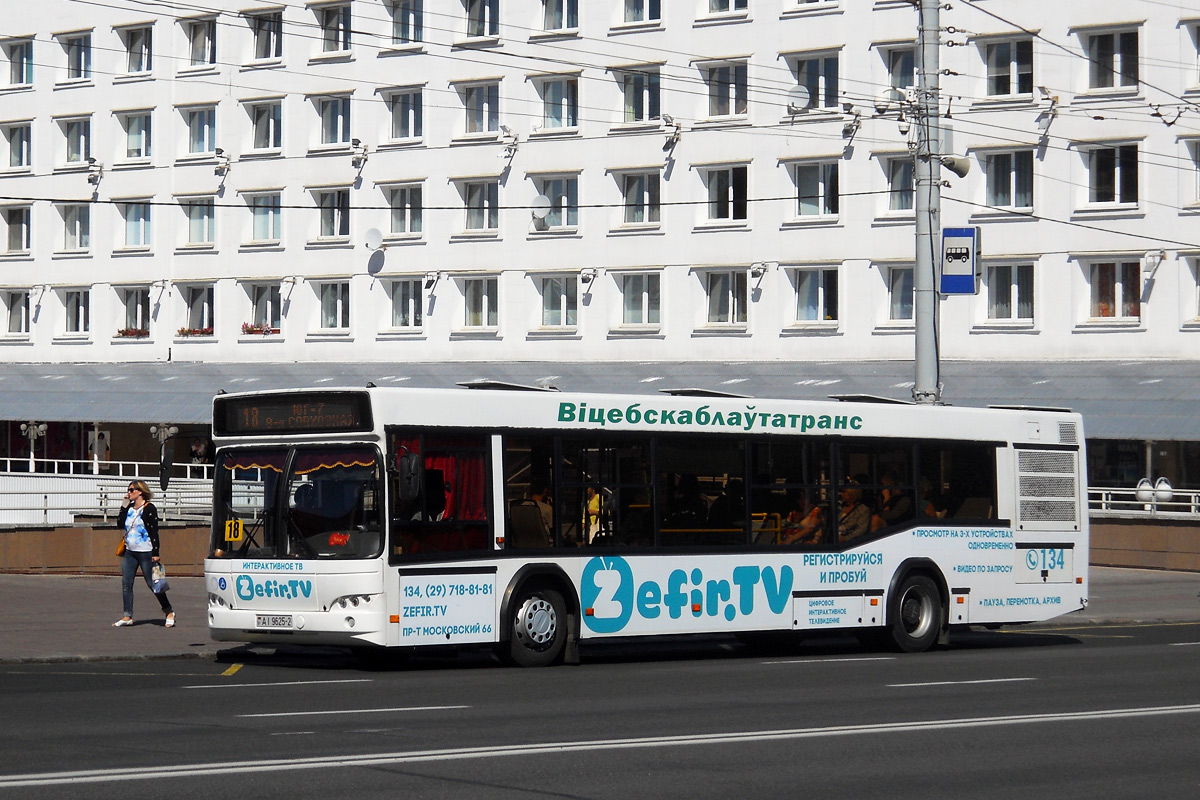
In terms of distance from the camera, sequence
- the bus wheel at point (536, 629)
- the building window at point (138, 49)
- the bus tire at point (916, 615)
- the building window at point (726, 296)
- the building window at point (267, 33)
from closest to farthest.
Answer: the bus wheel at point (536, 629), the bus tire at point (916, 615), the building window at point (726, 296), the building window at point (267, 33), the building window at point (138, 49)

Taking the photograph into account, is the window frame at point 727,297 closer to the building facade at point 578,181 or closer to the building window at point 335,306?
the building facade at point 578,181

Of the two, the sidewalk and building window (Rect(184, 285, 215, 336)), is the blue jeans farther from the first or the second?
building window (Rect(184, 285, 215, 336))

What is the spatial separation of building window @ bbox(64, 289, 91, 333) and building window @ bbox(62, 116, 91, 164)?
4.34 meters

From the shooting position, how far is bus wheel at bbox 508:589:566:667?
17406 mm

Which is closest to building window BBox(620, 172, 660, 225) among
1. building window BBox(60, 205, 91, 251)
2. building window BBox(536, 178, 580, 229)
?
building window BBox(536, 178, 580, 229)

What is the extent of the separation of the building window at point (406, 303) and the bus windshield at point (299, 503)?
121ft

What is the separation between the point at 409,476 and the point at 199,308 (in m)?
43.4

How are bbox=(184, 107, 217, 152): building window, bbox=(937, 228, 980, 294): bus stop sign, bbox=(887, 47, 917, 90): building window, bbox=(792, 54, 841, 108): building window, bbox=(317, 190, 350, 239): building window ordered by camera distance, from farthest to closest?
bbox=(184, 107, 217, 152): building window
bbox=(317, 190, 350, 239): building window
bbox=(792, 54, 841, 108): building window
bbox=(887, 47, 917, 90): building window
bbox=(937, 228, 980, 294): bus stop sign

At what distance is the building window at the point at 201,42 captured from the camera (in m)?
57.3

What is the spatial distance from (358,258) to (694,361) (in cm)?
1151

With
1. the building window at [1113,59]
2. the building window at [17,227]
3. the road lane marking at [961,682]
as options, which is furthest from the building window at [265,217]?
the road lane marking at [961,682]

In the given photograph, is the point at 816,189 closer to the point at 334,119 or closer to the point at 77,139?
the point at 334,119

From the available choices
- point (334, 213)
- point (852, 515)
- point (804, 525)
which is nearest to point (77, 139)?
point (334, 213)

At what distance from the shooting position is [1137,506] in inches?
1684
